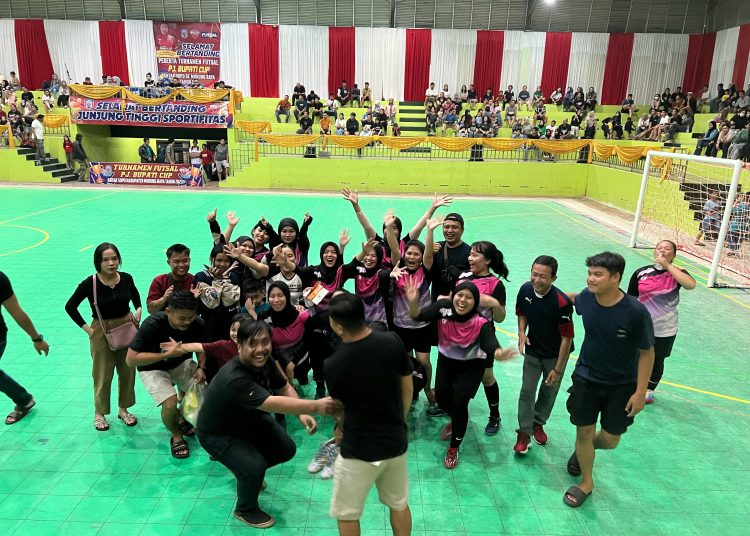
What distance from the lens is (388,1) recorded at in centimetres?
2953

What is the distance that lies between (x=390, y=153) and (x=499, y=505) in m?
19.7

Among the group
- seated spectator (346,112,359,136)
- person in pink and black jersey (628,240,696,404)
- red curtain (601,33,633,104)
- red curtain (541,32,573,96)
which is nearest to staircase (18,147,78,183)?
seated spectator (346,112,359,136)

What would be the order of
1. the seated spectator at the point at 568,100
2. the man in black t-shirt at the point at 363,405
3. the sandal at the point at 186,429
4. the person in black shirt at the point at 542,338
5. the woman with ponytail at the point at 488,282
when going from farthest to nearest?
the seated spectator at the point at 568,100 → the sandal at the point at 186,429 → the woman with ponytail at the point at 488,282 → the person in black shirt at the point at 542,338 → the man in black t-shirt at the point at 363,405

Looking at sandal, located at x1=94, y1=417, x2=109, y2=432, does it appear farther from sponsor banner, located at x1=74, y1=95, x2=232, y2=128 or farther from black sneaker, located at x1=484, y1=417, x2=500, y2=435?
sponsor banner, located at x1=74, y1=95, x2=232, y2=128

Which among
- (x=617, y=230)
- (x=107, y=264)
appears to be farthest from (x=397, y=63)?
(x=107, y=264)

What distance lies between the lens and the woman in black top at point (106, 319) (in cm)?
463

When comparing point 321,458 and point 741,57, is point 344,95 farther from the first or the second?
point 321,458

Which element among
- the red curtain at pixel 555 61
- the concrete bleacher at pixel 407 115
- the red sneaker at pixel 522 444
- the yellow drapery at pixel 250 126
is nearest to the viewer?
the red sneaker at pixel 522 444

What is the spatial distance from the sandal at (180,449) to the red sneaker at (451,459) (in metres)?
2.30

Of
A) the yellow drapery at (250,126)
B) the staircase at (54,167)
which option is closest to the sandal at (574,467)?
the yellow drapery at (250,126)

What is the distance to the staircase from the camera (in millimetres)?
21984

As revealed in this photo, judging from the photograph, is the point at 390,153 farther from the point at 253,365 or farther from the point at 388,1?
the point at 253,365

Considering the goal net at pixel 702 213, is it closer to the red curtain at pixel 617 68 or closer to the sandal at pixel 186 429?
the sandal at pixel 186 429

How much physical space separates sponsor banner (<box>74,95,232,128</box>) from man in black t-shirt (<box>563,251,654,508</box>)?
20.9 metres
